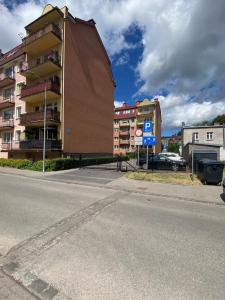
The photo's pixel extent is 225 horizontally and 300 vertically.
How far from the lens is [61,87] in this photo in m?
23.4

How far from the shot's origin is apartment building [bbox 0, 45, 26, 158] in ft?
91.0

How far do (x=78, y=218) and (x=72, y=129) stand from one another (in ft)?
61.9

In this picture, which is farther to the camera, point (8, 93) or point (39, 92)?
point (8, 93)

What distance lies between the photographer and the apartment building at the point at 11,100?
27.8 m

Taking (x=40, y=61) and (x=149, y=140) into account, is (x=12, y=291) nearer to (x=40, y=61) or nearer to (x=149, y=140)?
(x=149, y=140)

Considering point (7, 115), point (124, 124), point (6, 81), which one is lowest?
point (7, 115)

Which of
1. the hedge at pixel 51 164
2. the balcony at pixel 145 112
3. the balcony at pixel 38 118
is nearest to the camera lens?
the hedge at pixel 51 164

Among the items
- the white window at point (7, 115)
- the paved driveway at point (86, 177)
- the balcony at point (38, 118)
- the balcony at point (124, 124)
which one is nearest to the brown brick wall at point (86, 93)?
the balcony at point (38, 118)

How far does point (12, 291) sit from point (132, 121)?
57.7 meters

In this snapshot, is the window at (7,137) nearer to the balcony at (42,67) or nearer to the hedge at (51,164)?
the hedge at (51,164)

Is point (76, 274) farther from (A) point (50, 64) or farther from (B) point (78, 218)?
(A) point (50, 64)

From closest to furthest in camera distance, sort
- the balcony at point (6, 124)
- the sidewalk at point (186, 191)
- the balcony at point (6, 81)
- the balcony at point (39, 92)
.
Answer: the sidewalk at point (186, 191)
the balcony at point (39, 92)
the balcony at point (6, 124)
the balcony at point (6, 81)

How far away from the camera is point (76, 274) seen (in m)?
3.35

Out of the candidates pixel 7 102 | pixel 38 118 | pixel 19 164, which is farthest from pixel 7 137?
pixel 19 164
